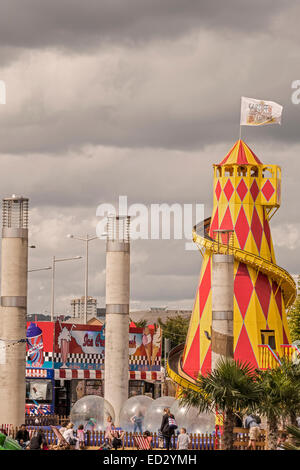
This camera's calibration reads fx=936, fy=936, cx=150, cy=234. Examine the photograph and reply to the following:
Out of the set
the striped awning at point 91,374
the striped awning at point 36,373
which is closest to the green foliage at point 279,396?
the striped awning at point 36,373

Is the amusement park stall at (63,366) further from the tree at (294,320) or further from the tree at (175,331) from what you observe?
the tree at (175,331)

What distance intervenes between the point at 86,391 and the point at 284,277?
13.6 metres

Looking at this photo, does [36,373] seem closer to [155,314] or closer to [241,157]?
[241,157]

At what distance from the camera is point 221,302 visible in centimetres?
3959

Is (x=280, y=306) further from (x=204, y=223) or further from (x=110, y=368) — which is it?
(x=110, y=368)

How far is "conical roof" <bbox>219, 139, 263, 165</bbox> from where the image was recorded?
162 feet

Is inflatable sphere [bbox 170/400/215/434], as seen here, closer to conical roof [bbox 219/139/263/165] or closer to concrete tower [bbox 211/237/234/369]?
concrete tower [bbox 211/237/234/369]

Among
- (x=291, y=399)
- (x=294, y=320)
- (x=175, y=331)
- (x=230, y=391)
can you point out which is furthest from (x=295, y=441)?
(x=175, y=331)

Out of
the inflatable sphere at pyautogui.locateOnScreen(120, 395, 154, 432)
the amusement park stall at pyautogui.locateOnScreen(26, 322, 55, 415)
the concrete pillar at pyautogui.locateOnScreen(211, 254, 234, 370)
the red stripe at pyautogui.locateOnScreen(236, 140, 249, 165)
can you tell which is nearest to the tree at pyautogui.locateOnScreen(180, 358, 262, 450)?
the inflatable sphere at pyautogui.locateOnScreen(120, 395, 154, 432)

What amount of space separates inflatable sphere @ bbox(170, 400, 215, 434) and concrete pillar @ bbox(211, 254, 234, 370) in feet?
21.2

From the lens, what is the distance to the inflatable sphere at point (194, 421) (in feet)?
107

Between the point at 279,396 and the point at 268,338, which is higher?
the point at 268,338

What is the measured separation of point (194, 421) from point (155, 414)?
2444 millimetres

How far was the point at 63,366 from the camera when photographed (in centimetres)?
5288
